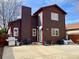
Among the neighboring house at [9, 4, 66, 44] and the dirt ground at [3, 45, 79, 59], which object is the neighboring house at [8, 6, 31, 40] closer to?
the neighboring house at [9, 4, 66, 44]

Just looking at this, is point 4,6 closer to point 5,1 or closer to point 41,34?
point 5,1

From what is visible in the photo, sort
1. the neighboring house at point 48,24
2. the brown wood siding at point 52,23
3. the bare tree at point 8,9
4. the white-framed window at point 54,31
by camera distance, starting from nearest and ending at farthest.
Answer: the neighboring house at point 48,24, the brown wood siding at point 52,23, the white-framed window at point 54,31, the bare tree at point 8,9

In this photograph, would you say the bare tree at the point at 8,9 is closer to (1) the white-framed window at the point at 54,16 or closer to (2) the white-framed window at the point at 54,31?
(1) the white-framed window at the point at 54,16

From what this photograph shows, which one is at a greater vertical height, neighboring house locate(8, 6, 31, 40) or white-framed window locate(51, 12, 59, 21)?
white-framed window locate(51, 12, 59, 21)

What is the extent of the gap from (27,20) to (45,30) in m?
3.70

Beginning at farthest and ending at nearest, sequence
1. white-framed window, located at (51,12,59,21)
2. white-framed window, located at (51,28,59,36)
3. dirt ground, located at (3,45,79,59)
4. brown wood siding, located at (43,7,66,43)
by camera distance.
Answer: white-framed window, located at (51,12,59,21)
white-framed window, located at (51,28,59,36)
brown wood siding, located at (43,7,66,43)
dirt ground, located at (3,45,79,59)

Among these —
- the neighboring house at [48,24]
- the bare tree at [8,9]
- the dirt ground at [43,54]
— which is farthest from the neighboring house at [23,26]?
the bare tree at [8,9]

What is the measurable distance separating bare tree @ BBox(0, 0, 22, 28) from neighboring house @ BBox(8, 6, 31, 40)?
10669mm

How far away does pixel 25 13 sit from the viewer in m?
24.3

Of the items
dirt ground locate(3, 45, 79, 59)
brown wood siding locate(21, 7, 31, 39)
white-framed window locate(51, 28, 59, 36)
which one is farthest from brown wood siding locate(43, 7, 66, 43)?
dirt ground locate(3, 45, 79, 59)

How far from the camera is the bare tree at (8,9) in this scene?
1340 inches

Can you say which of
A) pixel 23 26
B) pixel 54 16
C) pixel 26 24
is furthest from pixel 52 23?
pixel 23 26

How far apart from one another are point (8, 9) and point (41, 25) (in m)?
13.9

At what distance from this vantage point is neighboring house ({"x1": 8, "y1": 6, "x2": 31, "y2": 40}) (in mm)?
23906
